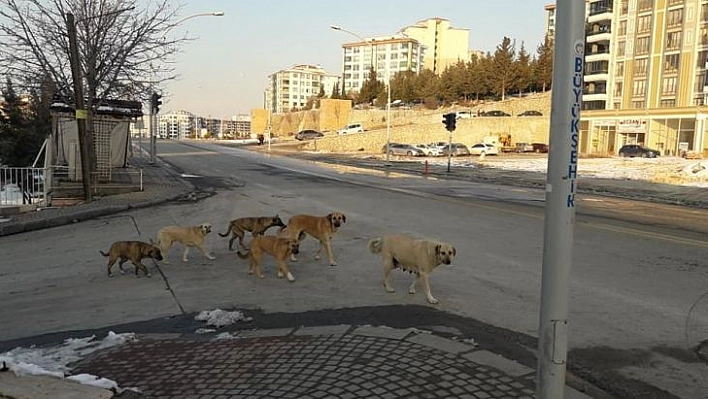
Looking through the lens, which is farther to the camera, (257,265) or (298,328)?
(257,265)

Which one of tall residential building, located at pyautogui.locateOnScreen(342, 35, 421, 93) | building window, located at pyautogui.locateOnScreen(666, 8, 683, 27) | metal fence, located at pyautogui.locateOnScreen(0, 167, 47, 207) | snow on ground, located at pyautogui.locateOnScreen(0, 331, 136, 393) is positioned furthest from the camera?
tall residential building, located at pyautogui.locateOnScreen(342, 35, 421, 93)

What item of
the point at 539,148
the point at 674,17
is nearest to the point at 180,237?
the point at 539,148

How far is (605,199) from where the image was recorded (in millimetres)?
21172

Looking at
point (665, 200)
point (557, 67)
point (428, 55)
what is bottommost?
point (665, 200)

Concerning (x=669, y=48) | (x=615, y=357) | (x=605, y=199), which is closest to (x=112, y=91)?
(x=605, y=199)

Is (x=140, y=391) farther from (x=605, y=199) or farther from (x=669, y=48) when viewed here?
(x=669, y=48)

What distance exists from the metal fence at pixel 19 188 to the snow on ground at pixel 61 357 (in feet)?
39.4

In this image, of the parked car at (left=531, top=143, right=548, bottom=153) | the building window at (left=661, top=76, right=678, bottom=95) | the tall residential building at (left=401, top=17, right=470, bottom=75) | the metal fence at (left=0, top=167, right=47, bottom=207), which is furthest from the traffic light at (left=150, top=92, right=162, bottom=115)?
the tall residential building at (left=401, top=17, right=470, bottom=75)

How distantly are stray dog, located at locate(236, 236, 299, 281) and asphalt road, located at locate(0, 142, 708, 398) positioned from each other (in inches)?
10.1

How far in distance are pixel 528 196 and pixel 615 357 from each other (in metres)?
16.5

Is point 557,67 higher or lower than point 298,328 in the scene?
higher

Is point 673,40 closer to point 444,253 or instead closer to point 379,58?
point 444,253

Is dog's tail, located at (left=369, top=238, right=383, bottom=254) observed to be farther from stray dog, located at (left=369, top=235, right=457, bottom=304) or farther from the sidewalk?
the sidewalk

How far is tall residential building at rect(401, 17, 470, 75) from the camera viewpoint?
7628 inches
